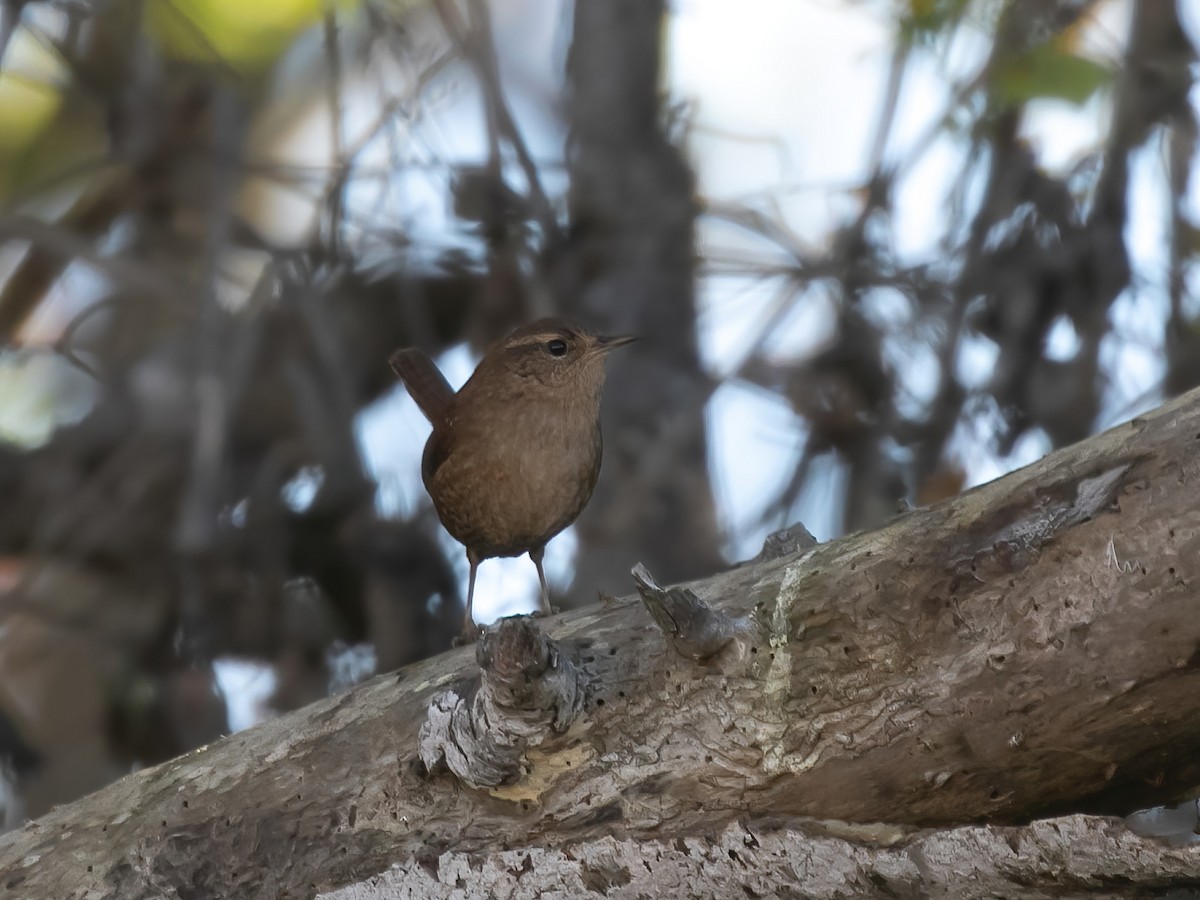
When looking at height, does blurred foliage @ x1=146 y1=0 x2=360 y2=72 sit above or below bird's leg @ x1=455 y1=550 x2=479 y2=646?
above

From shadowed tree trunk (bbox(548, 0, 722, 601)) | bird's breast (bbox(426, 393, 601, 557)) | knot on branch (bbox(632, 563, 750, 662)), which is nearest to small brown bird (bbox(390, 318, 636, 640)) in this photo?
bird's breast (bbox(426, 393, 601, 557))

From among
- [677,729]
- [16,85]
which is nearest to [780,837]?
[677,729]

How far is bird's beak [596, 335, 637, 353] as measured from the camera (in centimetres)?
381

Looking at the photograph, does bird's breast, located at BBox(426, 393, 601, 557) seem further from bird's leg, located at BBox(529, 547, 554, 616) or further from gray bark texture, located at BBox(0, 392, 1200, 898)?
gray bark texture, located at BBox(0, 392, 1200, 898)

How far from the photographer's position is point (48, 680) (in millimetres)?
4883

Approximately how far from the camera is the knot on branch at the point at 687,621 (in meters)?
1.93

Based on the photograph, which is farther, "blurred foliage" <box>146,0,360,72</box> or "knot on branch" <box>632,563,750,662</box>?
"blurred foliage" <box>146,0,360,72</box>

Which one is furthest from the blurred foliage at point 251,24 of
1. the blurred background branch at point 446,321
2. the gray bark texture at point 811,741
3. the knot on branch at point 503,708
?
the knot on branch at point 503,708

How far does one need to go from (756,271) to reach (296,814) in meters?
2.67

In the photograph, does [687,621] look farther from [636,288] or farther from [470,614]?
[636,288]

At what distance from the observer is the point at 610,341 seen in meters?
3.85

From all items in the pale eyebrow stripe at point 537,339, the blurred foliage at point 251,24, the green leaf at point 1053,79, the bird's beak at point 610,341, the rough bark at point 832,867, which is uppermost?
the blurred foliage at point 251,24

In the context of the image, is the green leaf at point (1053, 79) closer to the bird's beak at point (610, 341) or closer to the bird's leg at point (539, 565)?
the bird's beak at point (610, 341)

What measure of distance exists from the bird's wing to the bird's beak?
16.9 inches
